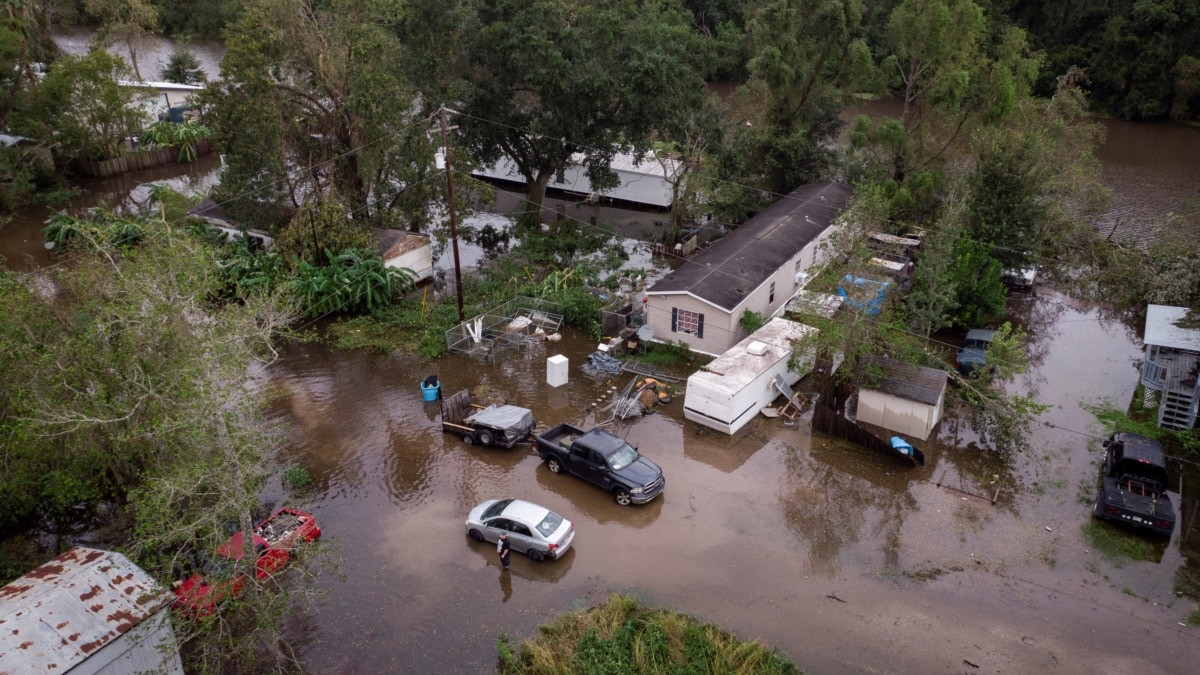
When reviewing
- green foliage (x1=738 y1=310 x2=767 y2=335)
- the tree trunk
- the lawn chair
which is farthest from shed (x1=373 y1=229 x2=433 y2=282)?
the lawn chair

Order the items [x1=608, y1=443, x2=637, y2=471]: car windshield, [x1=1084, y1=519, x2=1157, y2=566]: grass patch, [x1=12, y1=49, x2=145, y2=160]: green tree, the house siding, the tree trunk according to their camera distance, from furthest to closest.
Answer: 1. [x1=12, y1=49, x2=145, y2=160]: green tree
2. the tree trunk
3. the house siding
4. [x1=608, y1=443, x2=637, y2=471]: car windshield
5. [x1=1084, y1=519, x2=1157, y2=566]: grass patch

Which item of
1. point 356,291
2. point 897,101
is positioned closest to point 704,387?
point 356,291

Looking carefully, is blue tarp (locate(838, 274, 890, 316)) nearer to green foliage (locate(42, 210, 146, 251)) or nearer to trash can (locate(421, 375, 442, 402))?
trash can (locate(421, 375, 442, 402))

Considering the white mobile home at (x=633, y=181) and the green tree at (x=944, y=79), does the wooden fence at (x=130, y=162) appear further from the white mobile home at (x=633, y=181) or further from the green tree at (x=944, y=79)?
the green tree at (x=944, y=79)

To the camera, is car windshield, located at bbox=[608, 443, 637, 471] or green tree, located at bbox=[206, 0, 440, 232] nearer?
car windshield, located at bbox=[608, 443, 637, 471]

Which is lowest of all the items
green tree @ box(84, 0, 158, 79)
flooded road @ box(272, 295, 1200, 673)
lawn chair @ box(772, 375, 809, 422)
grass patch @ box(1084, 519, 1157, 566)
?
flooded road @ box(272, 295, 1200, 673)

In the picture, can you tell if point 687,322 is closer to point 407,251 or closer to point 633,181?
point 407,251

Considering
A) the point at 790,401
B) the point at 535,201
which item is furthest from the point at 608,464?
the point at 535,201

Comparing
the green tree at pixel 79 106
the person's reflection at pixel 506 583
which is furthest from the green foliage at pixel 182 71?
the person's reflection at pixel 506 583
